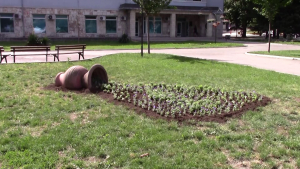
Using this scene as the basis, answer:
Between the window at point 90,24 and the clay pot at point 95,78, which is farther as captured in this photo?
the window at point 90,24

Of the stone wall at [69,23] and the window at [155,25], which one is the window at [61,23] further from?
the window at [155,25]

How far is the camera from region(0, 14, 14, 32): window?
1379 inches

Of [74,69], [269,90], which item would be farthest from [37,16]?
[269,90]

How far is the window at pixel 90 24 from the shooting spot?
3816cm

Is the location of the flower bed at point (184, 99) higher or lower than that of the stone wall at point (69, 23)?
lower

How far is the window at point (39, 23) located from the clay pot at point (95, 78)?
99.7 ft

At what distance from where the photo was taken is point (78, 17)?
37.5 metres

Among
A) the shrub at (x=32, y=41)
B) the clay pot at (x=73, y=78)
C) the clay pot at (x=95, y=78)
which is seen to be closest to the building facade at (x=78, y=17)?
the shrub at (x=32, y=41)

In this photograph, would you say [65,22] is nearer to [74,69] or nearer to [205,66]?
[205,66]

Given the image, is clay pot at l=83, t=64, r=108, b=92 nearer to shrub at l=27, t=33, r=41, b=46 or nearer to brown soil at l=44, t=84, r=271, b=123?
brown soil at l=44, t=84, r=271, b=123

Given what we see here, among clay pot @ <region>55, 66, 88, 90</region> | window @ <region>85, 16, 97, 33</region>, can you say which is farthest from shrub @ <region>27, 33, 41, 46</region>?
clay pot @ <region>55, 66, 88, 90</region>

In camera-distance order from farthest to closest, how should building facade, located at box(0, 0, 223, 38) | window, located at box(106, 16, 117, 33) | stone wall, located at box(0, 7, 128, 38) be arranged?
window, located at box(106, 16, 117, 33) → stone wall, located at box(0, 7, 128, 38) → building facade, located at box(0, 0, 223, 38)

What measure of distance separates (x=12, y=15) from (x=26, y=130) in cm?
3379

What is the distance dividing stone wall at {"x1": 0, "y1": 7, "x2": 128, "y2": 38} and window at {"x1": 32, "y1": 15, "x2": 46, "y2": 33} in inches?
13.3
